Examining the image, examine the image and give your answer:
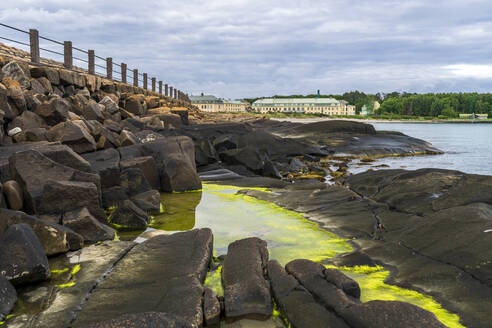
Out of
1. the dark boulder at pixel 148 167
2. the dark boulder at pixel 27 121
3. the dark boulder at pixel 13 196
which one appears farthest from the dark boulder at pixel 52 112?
the dark boulder at pixel 13 196

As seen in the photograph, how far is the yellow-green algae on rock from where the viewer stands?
383 cm

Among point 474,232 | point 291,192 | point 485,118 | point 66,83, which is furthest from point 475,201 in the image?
point 485,118

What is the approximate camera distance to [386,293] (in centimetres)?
382

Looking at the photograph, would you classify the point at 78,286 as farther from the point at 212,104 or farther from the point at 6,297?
the point at 212,104

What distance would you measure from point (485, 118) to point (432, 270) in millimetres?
150885

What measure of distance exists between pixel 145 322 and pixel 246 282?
1.22m

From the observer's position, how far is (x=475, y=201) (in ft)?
19.1

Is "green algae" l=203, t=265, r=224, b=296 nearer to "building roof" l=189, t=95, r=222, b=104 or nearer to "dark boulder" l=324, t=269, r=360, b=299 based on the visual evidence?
"dark boulder" l=324, t=269, r=360, b=299

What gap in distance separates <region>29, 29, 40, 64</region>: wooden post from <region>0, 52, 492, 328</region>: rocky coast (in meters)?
4.04

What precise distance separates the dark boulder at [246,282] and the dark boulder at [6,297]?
1.78 meters

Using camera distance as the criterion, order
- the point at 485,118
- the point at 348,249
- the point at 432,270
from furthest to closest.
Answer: the point at 485,118 < the point at 348,249 < the point at 432,270

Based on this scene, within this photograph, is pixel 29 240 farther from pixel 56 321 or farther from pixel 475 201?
pixel 475 201

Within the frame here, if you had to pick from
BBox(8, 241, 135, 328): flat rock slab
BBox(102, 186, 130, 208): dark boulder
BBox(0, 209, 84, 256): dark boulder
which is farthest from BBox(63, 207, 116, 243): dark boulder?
BBox(102, 186, 130, 208): dark boulder

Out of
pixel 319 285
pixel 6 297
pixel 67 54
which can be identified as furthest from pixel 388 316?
pixel 67 54
